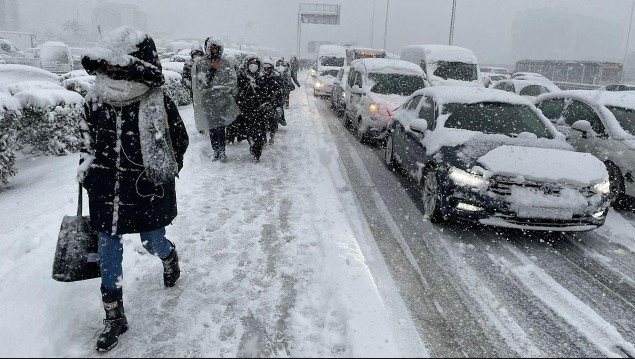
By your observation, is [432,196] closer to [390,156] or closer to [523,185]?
[523,185]

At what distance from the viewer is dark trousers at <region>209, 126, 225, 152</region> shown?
7679mm

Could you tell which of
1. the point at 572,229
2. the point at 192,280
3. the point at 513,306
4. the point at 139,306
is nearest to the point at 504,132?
the point at 572,229

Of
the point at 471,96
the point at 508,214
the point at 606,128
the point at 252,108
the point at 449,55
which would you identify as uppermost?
the point at 449,55

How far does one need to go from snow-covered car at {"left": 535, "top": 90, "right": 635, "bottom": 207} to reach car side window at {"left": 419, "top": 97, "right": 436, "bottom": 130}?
228 cm

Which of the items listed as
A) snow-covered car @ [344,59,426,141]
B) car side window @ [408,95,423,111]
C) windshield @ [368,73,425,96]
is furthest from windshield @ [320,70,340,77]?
car side window @ [408,95,423,111]

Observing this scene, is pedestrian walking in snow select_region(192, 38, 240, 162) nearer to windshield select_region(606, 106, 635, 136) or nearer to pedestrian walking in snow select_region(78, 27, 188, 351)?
pedestrian walking in snow select_region(78, 27, 188, 351)

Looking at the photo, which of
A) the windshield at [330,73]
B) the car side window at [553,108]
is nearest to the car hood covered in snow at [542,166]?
the car side window at [553,108]

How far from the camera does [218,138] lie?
25.3ft

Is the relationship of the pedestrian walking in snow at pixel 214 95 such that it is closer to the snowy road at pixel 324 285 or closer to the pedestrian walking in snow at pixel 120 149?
the snowy road at pixel 324 285

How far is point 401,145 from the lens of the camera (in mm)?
7266

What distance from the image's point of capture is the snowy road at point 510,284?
315 cm

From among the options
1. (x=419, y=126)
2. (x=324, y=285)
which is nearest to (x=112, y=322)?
(x=324, y=285)

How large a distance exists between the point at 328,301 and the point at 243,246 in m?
1.32

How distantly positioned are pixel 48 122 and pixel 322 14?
44.7 m
